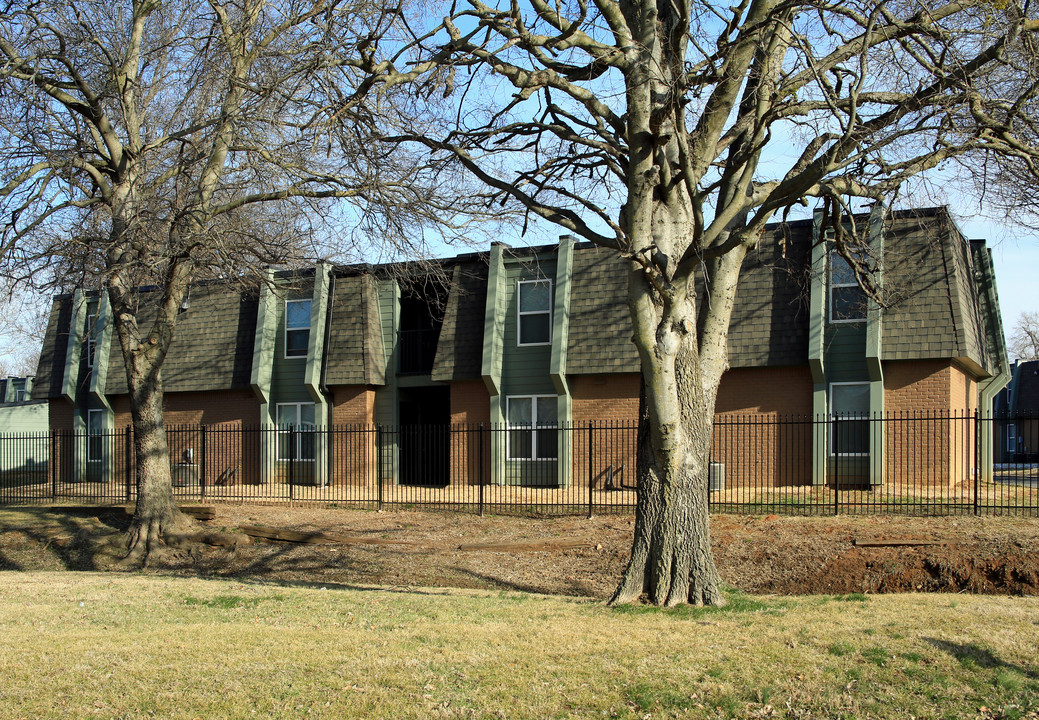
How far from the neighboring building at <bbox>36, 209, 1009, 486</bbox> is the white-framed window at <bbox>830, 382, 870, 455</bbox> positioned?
5cm

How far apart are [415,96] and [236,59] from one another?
385cm

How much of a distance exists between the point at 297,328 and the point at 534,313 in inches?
278

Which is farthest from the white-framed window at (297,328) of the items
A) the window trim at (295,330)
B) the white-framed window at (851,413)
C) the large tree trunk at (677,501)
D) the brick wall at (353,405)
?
the large tree trunk at (677,501)

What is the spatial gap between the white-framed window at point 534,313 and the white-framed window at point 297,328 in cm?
630

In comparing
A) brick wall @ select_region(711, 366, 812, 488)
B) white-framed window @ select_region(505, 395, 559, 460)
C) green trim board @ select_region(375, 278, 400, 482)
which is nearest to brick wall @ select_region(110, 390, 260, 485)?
green trim board @ select_region(375, 278, 400, 482)

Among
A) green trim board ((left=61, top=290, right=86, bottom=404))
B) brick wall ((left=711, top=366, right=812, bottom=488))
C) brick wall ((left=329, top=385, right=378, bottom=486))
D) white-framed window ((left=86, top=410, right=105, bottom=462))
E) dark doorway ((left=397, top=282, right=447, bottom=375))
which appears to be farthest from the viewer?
green trim board ((left=61, top=290, right=86, bottom=404))

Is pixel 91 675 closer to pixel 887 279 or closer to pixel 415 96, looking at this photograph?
pixel 415 96

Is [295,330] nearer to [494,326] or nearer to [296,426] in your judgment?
[296,426]

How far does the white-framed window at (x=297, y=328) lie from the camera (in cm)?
2503

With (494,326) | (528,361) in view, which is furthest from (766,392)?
(494,326)

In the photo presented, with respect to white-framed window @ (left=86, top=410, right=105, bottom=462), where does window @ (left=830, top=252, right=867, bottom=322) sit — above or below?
above

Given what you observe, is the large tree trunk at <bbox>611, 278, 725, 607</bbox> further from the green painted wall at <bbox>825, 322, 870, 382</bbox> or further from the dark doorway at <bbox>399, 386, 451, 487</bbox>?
the dark doorway at <bbox>399, 386, 451, 487</bbox>

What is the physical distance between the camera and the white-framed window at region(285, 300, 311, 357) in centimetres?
2503

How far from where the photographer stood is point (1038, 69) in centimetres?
916
